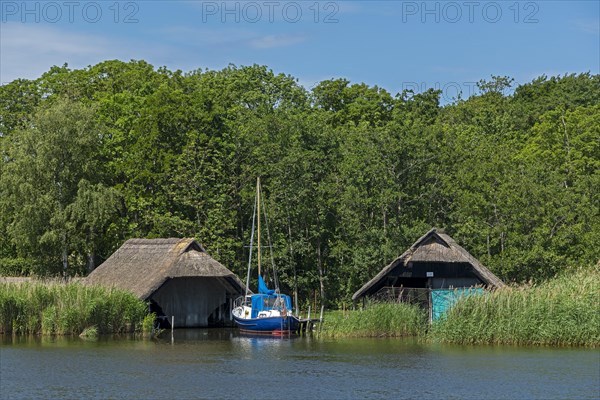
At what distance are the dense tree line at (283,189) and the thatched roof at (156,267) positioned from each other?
17.5 feet

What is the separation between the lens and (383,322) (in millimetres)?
42844

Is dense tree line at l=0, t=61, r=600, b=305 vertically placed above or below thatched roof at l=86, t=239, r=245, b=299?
above

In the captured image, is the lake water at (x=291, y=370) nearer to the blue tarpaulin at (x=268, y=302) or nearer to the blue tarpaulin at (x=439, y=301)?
the blue tarpaulin at (x=439, y=301)

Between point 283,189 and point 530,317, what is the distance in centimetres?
1994

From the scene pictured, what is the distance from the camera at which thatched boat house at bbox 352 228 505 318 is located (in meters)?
46.4

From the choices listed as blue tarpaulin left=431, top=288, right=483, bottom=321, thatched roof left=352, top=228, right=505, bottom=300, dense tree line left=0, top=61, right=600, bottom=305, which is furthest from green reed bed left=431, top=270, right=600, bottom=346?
dense tree line left=0, top=61, right=600, bottom=305

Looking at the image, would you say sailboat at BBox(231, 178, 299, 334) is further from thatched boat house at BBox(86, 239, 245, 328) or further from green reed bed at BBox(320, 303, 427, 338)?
green reed bed at BBox(320, 303, 427, 338)

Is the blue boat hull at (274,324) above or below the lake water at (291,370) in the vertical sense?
above

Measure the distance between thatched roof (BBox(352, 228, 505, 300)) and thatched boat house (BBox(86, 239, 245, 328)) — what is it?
707 cm

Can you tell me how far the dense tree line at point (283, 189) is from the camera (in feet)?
174

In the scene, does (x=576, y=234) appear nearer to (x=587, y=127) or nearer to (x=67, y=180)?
(x=587, y=127)

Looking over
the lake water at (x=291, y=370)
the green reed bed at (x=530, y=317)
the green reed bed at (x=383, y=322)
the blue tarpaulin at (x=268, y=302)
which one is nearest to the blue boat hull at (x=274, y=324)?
the blue tarpaulin at (x=268, y=302)

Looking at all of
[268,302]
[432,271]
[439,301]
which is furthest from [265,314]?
[432,271]

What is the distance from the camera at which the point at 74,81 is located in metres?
68.3
